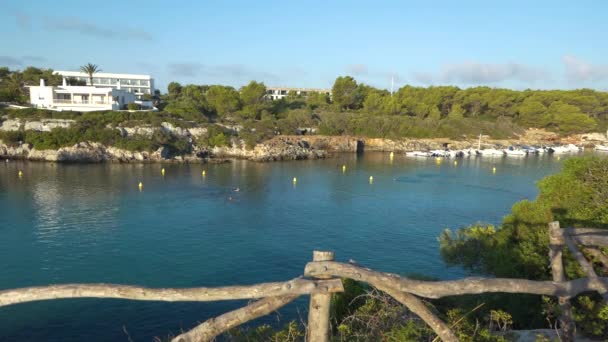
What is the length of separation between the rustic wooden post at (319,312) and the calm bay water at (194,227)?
1331cm

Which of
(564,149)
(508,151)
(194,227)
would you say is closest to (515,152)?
(508,151)

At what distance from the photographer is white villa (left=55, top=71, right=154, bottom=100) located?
99688mm

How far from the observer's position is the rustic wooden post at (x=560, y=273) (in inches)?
199

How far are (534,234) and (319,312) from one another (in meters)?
12.8

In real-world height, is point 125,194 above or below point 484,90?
below

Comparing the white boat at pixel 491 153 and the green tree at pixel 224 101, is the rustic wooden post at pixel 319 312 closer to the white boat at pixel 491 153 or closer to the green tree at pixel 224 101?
the white boat at pixel 491 153

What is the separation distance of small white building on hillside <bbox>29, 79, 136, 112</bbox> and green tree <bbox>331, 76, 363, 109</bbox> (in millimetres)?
50265

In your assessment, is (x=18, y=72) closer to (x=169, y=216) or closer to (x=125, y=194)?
(x=125, y=194)

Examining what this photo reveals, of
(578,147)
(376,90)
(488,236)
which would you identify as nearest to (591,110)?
(578,147)

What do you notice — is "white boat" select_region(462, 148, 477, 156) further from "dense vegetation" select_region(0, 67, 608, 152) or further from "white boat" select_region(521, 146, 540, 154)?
"white boat" select_region(521, 146, 540, 154)

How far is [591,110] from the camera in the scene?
3772 inches

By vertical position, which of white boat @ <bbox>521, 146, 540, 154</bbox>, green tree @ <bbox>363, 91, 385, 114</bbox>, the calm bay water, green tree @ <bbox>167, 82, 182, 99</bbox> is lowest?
the calm bay water

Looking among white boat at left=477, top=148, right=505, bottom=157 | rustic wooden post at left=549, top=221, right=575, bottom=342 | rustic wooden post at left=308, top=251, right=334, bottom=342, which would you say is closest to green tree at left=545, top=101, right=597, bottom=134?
white boat at left=477, top=148, right=505, bottom=157

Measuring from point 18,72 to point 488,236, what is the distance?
98338mm
